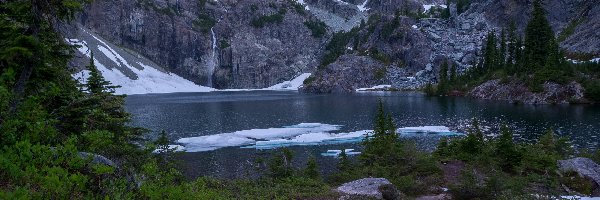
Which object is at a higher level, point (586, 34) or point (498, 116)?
point (586, 34)

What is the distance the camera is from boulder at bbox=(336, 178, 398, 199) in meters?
18.3

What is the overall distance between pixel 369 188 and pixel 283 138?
3354 cm

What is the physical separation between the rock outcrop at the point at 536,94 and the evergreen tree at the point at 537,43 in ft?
17.8

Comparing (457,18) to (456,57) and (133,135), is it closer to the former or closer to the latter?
(456,57)

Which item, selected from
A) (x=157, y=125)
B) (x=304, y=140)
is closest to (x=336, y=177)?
(x=304, y=140)

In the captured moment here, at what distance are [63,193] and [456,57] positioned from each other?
17487 centimetres

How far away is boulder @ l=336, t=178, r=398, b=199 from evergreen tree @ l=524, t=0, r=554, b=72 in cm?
9201

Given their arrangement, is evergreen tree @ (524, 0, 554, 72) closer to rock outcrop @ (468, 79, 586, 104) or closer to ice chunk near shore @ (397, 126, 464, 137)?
rock outcrop @ (468, 79, 586, 104)

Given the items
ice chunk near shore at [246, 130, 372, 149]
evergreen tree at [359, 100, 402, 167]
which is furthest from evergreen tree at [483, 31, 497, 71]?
evergreen tree at [359, 100, 402, 167]

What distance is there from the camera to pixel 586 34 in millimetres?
127125

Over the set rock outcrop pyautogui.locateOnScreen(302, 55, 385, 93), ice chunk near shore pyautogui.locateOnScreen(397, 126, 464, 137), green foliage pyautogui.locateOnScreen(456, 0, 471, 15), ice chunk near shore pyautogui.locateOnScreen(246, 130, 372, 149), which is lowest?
ice chunk near shore pyautogui.locateOnScreen(246, 130, 372, 149)

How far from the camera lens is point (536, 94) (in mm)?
93062

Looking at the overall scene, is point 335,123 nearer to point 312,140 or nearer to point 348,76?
point 312,140

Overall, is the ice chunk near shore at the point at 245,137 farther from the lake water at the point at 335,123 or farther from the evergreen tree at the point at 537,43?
the evergreen tree at the point at 537,43
